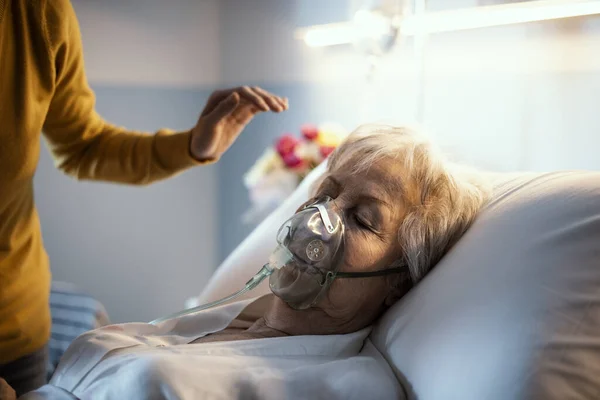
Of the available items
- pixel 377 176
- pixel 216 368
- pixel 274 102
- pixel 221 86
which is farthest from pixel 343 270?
pixel 221 86

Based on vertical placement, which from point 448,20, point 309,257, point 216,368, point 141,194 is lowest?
point 141,194

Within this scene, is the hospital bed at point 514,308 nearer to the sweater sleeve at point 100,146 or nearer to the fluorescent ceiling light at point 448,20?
the fluorescent ceiling light at point 448,20

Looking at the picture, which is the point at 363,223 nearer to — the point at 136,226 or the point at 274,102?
the point at 274,102

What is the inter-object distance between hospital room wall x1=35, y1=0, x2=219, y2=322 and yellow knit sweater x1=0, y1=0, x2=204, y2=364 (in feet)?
4.28

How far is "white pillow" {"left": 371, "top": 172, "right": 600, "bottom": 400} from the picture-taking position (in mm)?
899

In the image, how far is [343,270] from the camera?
1.22 m

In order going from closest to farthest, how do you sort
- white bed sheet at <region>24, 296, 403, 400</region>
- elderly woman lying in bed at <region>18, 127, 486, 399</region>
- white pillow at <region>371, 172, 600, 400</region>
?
1. white pillow at <region>371, 172, 600, 400</region>
2. white bed sheet at <region>24, 296, 403, 400</region>
3. elderly woman lying in bed at <region>18, 127, 486, 399</region>

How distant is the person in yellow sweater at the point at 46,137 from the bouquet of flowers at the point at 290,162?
2.24 feet

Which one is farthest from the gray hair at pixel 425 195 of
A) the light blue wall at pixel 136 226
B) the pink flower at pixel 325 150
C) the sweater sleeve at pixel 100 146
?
the light blue wall at pixel 136 226

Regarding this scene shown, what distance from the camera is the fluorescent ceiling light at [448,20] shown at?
1.53 m

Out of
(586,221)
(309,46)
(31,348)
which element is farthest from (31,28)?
(309,46)

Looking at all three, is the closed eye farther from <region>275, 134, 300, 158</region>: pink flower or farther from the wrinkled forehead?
<region>275, 134, 300, 158</region>: pink flower

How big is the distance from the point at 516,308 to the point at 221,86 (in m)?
2.50

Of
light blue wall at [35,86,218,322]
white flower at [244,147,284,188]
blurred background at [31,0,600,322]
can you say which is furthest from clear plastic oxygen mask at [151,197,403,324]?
light blue wall at [35,86,218,322]
